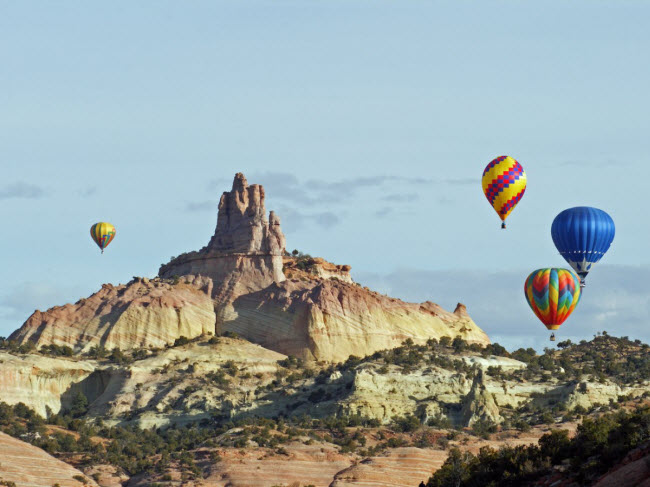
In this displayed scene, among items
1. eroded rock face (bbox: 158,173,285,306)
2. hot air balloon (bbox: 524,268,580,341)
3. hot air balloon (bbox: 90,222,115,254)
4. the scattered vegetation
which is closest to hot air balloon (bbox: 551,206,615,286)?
hot air balloon (bbox: 524,268,580,341)

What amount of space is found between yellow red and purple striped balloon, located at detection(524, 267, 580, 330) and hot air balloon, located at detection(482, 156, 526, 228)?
265 inches

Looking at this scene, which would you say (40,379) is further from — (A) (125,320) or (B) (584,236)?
(B) (584,236)

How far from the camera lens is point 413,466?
117 metres

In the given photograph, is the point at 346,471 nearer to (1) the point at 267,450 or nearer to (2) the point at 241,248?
(1) the point at 267,450

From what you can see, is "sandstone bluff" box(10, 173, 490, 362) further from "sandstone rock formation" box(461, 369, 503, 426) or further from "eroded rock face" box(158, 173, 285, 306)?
"sandstone rock formation" box(461, 369, 503, 426)

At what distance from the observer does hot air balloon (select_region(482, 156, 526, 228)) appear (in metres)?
128

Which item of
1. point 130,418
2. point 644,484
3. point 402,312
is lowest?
point 644,484

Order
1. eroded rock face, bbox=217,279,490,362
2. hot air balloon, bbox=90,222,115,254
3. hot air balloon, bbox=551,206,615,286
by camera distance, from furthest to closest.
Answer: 1. hot air balloon, bbox=90,222,115,254
2. eroded rock face, bbox=217,279,490,362
3. hot air balloon, bbox=551,206,615,286

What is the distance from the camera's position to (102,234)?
16225 cm

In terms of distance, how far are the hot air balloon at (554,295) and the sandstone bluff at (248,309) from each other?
32257 millimetres

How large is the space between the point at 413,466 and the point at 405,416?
17774mm

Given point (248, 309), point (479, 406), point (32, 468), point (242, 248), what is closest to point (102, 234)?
point (242, 248)

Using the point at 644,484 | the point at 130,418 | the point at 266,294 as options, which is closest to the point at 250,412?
the point at 130,418

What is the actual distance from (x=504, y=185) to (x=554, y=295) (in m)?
11.0
